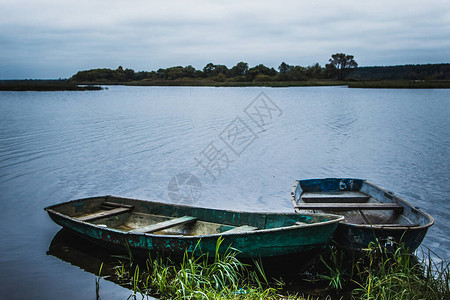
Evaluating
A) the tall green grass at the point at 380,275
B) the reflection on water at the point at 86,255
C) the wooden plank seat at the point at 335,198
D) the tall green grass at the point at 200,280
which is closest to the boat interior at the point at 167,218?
the reflection on water at the point at 86,255

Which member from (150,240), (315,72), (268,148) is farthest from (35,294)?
(315,72)

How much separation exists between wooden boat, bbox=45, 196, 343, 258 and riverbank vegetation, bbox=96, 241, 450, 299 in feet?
0.79

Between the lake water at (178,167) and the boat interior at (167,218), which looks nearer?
the boat interior at (167,218)

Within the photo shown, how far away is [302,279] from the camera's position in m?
6.05

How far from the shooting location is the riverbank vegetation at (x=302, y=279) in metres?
5.00

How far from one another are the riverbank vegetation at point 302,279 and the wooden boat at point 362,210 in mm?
190

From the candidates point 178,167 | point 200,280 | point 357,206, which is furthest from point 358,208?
point 178,167

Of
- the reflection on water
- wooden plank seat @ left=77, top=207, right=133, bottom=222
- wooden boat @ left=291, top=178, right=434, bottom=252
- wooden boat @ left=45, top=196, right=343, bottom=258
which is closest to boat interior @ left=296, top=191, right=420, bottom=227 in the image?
wooden boat @ left=291, top=178, right=434, bottom=252

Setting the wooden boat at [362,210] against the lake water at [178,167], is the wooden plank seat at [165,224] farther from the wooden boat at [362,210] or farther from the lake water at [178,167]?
the wooden boat at [362,210]

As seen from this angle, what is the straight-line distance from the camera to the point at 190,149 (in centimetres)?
1756

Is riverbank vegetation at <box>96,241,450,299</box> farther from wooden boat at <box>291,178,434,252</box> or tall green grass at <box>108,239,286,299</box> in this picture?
wooden boat at <box>291,178,434,252</box>

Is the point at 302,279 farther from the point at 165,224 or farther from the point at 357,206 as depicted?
the point at 165,224

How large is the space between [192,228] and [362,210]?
10.8 ft

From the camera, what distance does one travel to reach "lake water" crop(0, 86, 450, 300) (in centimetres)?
760
